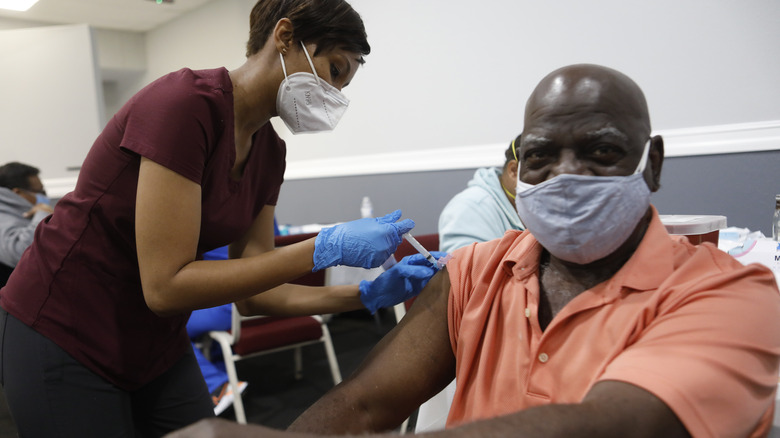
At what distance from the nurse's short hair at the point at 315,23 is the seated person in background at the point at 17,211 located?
5.68 ft

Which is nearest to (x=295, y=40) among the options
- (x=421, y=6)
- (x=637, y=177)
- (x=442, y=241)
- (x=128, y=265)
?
(x=128, y=265)

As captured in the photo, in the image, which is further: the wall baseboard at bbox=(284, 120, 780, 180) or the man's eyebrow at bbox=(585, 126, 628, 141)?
the wall baseboard at bbox=(284, 120, 780, 180)

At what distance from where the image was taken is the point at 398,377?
1.00 metres

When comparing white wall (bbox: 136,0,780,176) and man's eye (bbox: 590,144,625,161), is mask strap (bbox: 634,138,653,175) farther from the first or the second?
white wall (bbox: 136,0,780,176)

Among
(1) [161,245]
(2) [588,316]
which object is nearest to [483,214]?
(2) [588,316]

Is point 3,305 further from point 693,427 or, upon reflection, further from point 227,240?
point 693,427

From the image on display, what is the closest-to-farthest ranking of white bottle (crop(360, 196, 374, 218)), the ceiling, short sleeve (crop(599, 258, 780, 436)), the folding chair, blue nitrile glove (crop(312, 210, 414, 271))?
short sleeve (crop(599, 258, 780, 436)), blue nitrile glove (crop(312, 210, 414, 271)), the folding chair, white bottle (crop(360, 196, 374, 218)), the ceiling

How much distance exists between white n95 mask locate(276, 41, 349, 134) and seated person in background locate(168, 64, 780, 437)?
564mm

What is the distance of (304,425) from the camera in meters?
0.90

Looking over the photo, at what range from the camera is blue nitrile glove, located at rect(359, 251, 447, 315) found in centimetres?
125

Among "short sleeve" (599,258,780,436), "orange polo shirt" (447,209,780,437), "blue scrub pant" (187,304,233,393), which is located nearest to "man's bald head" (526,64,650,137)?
"orange polo shirt" (447,209,780,437)

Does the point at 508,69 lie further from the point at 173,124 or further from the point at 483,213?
the point at 173,124

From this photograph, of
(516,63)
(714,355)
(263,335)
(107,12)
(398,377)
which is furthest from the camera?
(107,12)

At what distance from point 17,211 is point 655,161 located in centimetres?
303
